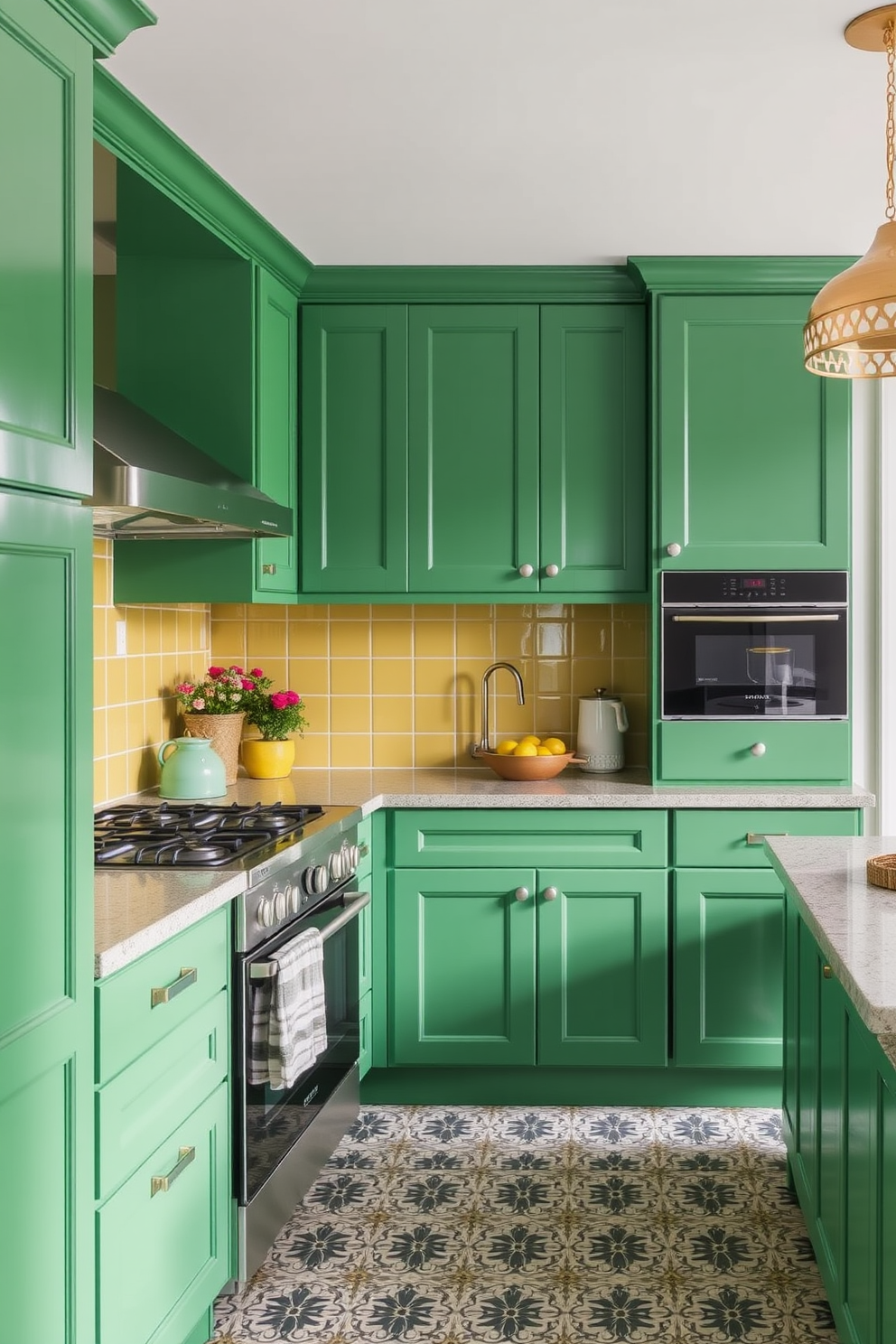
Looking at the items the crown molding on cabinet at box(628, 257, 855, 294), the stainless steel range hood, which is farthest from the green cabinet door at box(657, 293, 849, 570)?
the stainless steel range hood

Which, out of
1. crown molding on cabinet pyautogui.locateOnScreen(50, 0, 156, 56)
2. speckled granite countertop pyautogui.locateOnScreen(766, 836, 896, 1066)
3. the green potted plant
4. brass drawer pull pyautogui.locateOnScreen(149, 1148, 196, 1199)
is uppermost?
crown molding on cabinet pyautogui.locateOnScreen(50, 0, 156, 56)

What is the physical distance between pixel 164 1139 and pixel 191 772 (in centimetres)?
134

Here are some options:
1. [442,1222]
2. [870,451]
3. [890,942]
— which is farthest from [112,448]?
[870,451]

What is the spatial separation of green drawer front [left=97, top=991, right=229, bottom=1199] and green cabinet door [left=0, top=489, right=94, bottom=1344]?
0.07 m

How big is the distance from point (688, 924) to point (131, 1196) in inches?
78.6

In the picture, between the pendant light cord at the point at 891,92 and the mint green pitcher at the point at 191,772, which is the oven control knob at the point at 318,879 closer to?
the mint green pitcher at the point at 191,772

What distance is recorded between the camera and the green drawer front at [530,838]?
352cm

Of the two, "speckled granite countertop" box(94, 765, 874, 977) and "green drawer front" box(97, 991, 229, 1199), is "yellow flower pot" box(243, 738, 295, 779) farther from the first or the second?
"green drawer front" box(97, 991, 229, 1199)

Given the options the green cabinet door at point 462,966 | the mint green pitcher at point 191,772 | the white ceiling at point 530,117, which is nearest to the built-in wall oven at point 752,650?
the green cabinet door at point 462,966

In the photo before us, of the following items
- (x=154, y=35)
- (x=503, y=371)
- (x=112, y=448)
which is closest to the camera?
(x=154, y=35)

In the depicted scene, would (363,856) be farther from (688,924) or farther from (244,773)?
(688,924)

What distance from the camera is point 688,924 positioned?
3523mm

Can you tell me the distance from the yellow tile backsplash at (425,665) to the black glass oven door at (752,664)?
0.44m

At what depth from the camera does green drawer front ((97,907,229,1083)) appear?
1.85 metres
